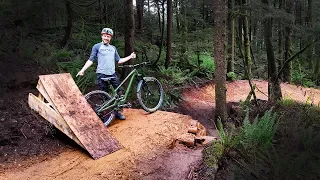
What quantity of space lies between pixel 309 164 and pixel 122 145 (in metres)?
4.10

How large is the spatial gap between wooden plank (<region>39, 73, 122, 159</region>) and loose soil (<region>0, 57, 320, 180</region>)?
0.72ft

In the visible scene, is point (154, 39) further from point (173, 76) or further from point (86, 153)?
point (86, 153)

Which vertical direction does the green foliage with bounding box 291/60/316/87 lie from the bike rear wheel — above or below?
below

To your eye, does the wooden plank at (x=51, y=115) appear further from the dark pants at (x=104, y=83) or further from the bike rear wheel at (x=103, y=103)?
the dark pants at (x=104, y=83)

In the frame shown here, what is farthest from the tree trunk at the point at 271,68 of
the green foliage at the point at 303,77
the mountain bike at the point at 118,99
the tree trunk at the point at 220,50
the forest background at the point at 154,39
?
the green foliage at the point at 303,77

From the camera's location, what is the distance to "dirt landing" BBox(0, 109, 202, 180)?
18.0ft

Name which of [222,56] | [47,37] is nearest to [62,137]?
[222,56]

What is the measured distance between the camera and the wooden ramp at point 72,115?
21.2 ft

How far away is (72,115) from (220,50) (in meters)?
4.27

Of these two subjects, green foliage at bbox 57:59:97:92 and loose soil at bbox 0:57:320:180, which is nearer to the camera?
loose soil at bbox 0:57:320:180

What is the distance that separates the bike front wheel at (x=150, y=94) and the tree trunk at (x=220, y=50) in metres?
1.64

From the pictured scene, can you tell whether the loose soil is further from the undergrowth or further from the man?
the man

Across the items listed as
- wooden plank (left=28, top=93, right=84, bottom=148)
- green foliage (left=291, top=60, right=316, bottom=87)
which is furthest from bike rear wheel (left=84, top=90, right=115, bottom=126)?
green foliage (left=291, top=60, right=316, bottom=87)

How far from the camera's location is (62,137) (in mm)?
7375
